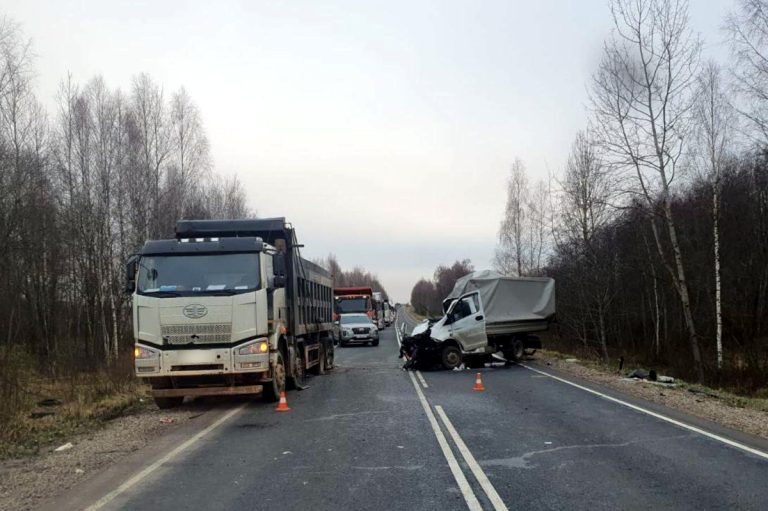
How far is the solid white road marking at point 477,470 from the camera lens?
17.8 ft

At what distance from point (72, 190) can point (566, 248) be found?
1016 inches

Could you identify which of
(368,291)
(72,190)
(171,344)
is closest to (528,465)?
(171,344)

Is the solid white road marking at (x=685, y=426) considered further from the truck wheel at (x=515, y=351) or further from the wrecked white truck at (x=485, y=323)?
the truck wheel at (x=515, y=351)

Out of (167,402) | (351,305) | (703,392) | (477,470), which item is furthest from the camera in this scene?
(351,305)

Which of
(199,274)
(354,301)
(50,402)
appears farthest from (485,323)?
(354,301)

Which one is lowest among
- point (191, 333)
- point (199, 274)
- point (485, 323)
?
point (485, 323)

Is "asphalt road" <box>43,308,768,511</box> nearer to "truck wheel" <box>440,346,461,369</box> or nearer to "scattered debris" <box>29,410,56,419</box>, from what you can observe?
"scattered debris" <box>29,410,56,419</box>

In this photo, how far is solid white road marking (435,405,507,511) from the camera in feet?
17.8

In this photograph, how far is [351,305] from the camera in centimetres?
4259

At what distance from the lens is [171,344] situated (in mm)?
11062

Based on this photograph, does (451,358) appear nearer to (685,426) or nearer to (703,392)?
(703,392)

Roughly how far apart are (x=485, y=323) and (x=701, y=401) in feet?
27.0

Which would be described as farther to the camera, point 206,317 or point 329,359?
point 329,359

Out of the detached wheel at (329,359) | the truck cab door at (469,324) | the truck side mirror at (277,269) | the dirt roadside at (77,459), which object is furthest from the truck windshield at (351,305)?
the dirt roadside at (77,459)
